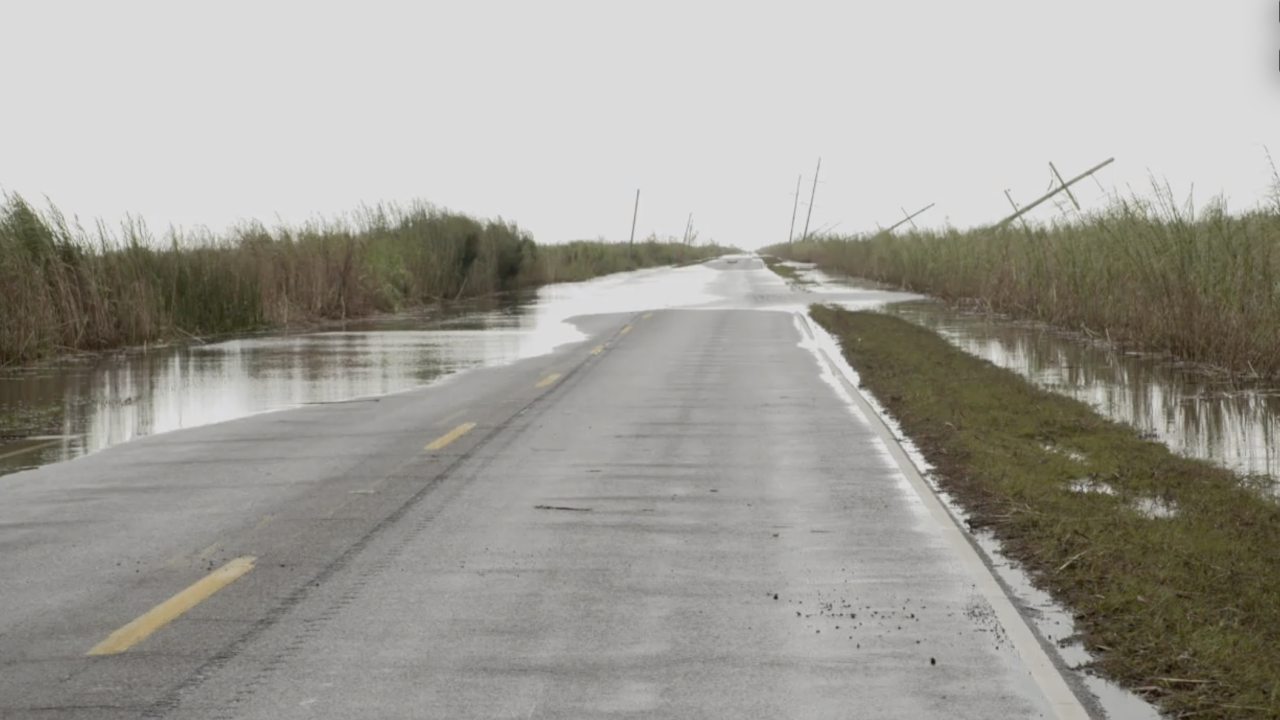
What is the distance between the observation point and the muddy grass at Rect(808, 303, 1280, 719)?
664 centimetres

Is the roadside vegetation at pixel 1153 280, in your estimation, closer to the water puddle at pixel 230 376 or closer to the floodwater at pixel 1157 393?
the floodwater at pixel 1157 393

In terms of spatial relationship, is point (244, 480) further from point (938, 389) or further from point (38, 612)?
point (938, 389)

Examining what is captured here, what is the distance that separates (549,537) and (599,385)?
9.87 m

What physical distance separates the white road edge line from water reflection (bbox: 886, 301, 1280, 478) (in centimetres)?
264

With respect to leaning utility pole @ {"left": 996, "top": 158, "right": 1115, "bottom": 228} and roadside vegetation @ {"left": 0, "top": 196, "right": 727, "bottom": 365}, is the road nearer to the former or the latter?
roadside vegetation @ {"left": 0, "top": 196, "right": 727, "bottom": 365}

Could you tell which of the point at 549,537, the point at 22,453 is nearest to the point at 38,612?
the point at 549,537

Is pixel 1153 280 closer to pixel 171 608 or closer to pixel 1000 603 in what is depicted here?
pixel 1000 603

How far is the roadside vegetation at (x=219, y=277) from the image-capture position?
80.3ft

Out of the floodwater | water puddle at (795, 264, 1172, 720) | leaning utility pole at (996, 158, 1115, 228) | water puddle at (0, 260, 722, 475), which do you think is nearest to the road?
water puddle at (795, 264, 1172, 720)

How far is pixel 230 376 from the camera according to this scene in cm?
2130

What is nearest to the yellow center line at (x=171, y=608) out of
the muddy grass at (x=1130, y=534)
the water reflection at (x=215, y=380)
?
the muddy grass at (x=1130, y=534)

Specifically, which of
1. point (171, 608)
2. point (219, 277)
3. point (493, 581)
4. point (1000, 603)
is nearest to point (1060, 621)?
point (1000, 603)

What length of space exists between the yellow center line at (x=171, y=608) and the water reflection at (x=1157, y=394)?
7.83 metres

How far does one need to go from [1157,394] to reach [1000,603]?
37.8ft
